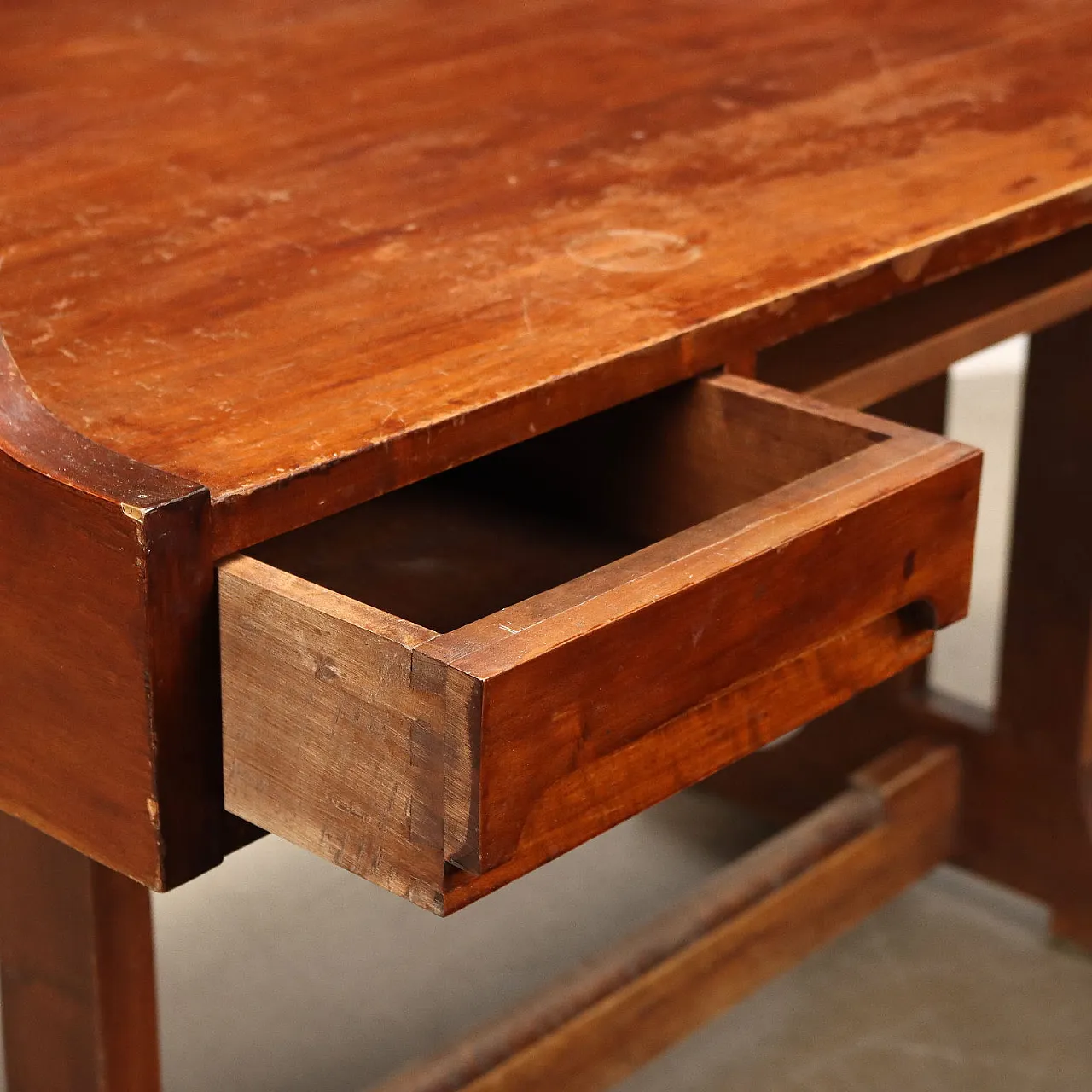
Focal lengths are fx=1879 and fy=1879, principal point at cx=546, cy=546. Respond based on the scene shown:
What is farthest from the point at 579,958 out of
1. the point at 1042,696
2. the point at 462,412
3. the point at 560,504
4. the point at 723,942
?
the point at 462,412

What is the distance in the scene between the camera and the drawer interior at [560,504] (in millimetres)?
958

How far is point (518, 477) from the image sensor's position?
113 cm

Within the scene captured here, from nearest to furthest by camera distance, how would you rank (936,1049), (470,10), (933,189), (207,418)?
(207,418) < (933,189) < (470,10) < (936,1049)

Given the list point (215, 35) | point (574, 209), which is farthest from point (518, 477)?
point (215, 35)

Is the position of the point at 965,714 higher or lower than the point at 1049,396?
lower

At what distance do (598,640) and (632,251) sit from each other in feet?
1.24

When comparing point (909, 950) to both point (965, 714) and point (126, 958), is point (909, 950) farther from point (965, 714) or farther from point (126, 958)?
point (126, 958)

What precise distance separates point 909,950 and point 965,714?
0.80 ft

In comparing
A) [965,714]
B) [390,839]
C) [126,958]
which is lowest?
[965,714]

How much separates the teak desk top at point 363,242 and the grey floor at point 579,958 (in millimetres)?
848

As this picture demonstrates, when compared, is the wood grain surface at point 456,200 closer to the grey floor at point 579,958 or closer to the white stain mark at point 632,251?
the white stain mark at point 632,251

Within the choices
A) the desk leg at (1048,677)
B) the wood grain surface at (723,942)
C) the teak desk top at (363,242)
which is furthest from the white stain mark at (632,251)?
the desk leg at (1048,677)

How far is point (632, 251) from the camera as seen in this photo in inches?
41.8

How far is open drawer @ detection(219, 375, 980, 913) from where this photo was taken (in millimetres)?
725
